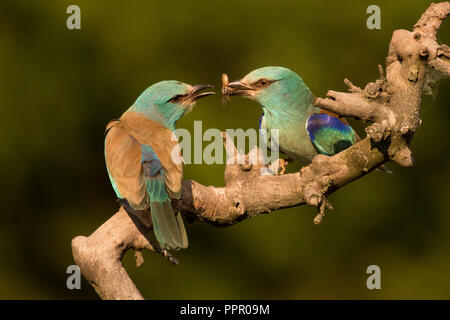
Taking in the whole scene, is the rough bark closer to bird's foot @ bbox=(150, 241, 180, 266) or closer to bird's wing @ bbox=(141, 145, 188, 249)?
bird's foot @ bbox=(150, 241, 180, 266)

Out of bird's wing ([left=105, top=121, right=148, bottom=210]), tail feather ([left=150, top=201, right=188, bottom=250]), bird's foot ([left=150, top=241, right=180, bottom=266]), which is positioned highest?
bird's wing ([left=105, top=121, right=148, bottom=210])

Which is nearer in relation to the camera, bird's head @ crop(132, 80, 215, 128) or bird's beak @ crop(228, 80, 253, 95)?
bird's head @ crop(132, 80, 215, 128)

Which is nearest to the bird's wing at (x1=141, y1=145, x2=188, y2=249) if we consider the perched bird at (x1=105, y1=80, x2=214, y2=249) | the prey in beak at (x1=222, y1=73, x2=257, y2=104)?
the perched bird at (x1=105, y1=80, x2=214, y2=249)

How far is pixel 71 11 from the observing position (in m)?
5.23

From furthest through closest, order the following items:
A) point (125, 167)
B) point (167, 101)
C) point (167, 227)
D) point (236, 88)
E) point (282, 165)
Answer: point (282, 165) → point (236, 88) → point (167, 101) → point (125, 167) → point (167, 227)

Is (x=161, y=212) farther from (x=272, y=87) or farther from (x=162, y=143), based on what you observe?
(x=272, y=87)

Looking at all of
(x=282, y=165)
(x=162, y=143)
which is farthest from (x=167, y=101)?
(x=282, y=165)

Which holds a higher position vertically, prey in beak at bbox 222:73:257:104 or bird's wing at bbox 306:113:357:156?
prey in beak at bbox 222:73:257:104

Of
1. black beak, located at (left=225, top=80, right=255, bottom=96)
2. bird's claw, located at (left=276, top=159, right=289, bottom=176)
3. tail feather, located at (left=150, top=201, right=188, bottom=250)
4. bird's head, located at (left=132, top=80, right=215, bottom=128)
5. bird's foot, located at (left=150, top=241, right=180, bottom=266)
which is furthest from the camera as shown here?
bird's claw, located at (left=276, top=159, right=289, bottom=176)

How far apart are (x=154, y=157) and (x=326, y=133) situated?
1185mm

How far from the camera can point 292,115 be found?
4180mm

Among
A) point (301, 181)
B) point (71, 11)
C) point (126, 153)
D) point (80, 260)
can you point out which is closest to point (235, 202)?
point (301, 181)

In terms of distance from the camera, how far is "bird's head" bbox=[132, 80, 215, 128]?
384 centimetres

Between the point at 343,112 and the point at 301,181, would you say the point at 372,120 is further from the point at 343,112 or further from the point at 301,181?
the point at 301,181
